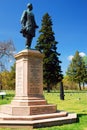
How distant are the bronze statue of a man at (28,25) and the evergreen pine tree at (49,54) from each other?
1547 inches

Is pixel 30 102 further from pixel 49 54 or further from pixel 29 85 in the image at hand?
pixel 49 54

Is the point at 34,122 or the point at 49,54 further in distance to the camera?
the point at 49,54

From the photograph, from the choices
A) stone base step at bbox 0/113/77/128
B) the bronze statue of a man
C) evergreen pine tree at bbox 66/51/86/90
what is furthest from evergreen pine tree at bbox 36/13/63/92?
stone base step at bbox 0/113/77/128

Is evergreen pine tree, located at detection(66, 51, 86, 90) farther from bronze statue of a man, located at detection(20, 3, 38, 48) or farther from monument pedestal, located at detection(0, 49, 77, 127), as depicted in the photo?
monument pedestal, located at detection(0, 49, 77, 127)

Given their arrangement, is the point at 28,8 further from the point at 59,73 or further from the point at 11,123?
the point at 59,73

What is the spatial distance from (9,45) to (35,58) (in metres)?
29.8

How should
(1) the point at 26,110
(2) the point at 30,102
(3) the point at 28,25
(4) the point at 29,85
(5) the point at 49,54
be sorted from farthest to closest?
(5) the point at 49,54
(3) the point at 28,25
(4) the point at 29,85
(2) the point at 30,102
(1) the point at 26,110

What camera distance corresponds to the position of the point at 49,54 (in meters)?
57.8

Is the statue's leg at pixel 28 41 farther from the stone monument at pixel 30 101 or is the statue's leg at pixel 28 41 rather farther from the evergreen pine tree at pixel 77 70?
the evergreen pine tree at pixel 77 70

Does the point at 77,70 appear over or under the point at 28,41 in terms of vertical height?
over

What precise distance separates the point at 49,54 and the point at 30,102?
44.3 metres

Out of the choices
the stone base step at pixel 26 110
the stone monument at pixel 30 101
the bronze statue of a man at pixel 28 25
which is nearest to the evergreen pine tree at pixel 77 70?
the bronze statue of a man at pixel 28 25

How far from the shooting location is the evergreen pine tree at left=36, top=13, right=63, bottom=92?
181ft

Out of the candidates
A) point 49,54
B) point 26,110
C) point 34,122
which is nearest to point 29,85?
point 26,110
